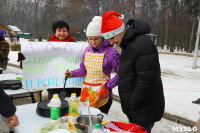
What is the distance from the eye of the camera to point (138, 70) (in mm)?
1569

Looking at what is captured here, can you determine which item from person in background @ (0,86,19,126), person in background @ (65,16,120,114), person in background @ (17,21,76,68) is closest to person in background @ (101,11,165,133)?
person in background @ (65,16,120,114)

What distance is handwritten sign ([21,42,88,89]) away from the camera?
286 centimetres

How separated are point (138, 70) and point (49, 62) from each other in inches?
73.7

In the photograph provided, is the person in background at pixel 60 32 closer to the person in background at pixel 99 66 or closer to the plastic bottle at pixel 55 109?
the person in background at pixel 99 66

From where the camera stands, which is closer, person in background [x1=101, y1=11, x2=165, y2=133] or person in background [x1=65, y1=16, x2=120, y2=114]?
person in background [x1=101, y1=11, x2=165, y2=133]

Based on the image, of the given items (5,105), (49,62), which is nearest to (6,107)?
(5,105)

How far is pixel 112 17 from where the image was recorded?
69.6 inches

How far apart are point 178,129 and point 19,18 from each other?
70.9 metres

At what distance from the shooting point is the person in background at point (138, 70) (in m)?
1.54

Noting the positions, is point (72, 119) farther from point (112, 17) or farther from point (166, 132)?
point (166, 132)

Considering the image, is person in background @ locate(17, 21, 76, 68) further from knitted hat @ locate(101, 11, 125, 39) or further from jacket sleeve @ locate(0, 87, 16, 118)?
jacket sleeve @ locate(0, 87, 16, 118)

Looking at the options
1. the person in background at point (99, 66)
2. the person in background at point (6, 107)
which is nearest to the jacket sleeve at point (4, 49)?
the person in background at point (99, 66)

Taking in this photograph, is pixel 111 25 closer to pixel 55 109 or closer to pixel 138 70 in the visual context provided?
pixel 138 70

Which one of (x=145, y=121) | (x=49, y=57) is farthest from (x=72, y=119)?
(x=49, y=57)
